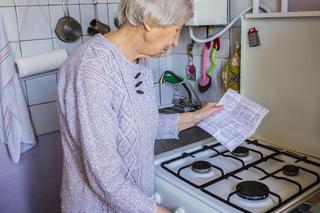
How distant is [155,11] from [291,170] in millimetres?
638

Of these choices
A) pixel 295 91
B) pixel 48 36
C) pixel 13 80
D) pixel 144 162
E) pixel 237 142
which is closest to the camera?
pixel 144 162

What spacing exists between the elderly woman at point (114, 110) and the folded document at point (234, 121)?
11.0 inches

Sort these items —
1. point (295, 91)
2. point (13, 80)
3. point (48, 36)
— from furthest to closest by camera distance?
point (48, 36) → point (13, 80) → point (295, 91)

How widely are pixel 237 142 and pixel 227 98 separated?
0.18 meters

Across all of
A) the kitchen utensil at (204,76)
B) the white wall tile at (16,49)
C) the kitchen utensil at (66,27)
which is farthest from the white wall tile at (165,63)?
the white wall tile at (16,49)

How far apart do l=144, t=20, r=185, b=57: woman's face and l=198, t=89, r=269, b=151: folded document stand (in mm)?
386

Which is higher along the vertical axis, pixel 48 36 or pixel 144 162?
pixel 48 36

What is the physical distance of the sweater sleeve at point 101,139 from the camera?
2.58ft

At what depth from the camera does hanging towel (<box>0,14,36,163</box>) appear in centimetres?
133

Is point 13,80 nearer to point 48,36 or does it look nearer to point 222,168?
point 48,36

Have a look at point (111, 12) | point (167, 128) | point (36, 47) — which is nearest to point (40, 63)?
point (36, 47)

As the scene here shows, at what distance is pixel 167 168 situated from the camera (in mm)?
1146

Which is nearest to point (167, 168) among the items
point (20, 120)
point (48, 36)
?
point (20, 120)

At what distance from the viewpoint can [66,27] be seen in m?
1.51
